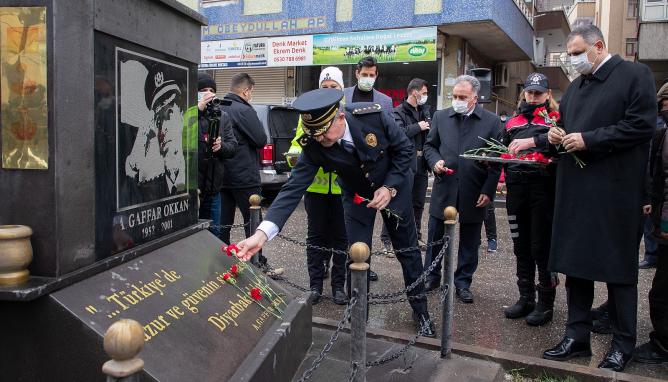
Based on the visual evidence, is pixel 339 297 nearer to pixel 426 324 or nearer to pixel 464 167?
pixel 426 324

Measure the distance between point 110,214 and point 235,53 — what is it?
48.4 ft

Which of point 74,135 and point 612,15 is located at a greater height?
point 612,15

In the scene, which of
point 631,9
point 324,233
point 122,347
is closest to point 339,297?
point 324,233

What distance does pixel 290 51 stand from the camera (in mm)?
15523

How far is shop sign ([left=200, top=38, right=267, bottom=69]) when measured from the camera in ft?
52.9

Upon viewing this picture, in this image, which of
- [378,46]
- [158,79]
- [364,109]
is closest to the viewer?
[158,79]

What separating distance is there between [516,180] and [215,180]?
8.71 feet

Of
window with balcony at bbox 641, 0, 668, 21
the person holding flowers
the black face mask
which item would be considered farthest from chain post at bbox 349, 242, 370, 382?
window with balcony at bbox 641, 0, 668, 21

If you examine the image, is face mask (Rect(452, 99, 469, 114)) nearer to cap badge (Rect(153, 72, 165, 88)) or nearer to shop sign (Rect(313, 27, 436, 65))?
cap badge (Rect(153, 72, 165, 88))

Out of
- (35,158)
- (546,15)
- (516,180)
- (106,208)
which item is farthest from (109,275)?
(546,15)

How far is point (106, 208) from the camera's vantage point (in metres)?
2.52

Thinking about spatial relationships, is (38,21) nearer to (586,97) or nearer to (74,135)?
(74,135)

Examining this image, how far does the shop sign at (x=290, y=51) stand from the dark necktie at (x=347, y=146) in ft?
39.4

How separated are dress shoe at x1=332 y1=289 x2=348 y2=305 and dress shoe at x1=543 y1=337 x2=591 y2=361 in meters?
1.73
